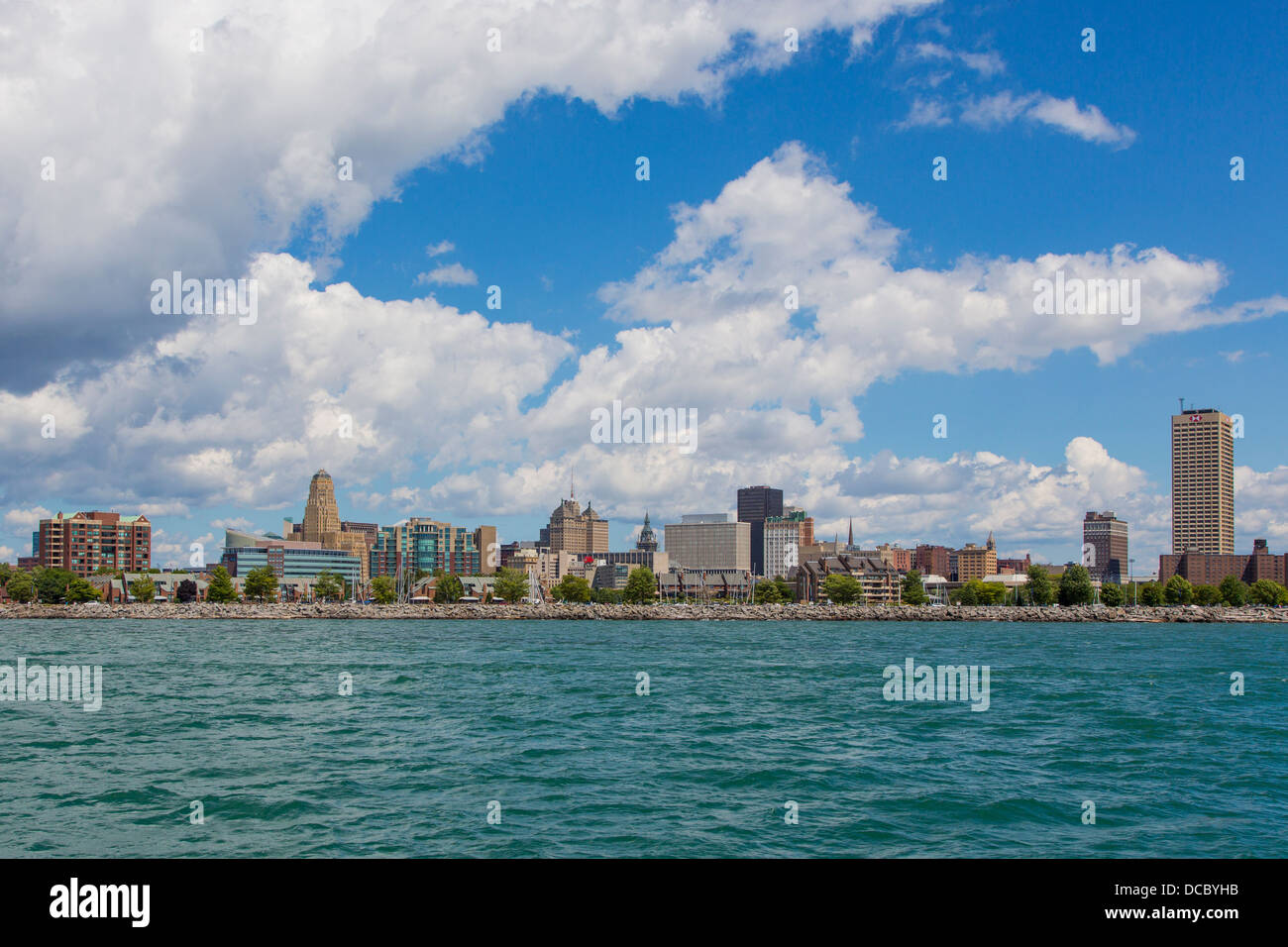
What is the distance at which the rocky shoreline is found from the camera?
177625 millimetres

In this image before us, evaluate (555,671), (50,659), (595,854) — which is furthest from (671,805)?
(50,659)

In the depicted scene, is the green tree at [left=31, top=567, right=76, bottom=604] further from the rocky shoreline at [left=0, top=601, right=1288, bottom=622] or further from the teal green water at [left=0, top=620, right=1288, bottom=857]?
the teal green water at [left=0, top=620, right=1288, bottom=857]

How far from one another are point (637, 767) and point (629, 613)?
163 meters

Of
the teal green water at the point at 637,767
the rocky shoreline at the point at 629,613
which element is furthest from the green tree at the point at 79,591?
the teal green water at the point at 637,767

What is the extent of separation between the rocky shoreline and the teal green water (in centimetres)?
12577

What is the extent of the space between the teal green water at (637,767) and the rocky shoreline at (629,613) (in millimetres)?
125767

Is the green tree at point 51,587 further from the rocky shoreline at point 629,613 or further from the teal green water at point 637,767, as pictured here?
the teal green water at point 637,767

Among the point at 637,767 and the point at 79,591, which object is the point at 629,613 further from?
the point at 637,767

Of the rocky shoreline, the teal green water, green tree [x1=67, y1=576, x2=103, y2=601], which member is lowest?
the rocky shoreline

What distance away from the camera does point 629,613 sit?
190 meters

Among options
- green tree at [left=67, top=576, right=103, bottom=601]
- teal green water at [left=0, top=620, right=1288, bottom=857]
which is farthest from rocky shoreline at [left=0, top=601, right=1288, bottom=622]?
teal green water at [left=0, top=620, right=1288, bottom=857]

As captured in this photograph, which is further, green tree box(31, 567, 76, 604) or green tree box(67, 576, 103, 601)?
green tree box(67, 576, 103, 601)

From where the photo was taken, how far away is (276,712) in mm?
39562
